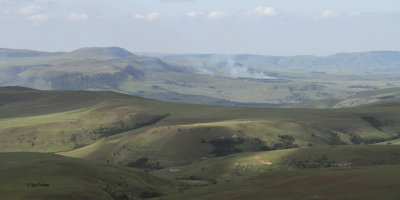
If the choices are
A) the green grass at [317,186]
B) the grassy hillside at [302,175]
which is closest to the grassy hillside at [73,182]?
the grassy hillside at [302,175]

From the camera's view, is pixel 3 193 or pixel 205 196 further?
pixel 205 196

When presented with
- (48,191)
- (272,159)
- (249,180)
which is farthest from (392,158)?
(48,191)

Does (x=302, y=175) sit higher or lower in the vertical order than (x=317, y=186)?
lower

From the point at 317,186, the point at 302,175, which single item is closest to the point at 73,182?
the point at 302,175

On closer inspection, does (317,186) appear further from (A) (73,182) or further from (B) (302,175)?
(A) (73,182)

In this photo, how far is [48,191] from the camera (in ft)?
299

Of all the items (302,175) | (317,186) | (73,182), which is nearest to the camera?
(317,186)

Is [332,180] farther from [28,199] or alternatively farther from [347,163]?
[347,163]

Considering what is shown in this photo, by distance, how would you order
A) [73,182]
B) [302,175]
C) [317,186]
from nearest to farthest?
[317,186], [73,182], [302,175]

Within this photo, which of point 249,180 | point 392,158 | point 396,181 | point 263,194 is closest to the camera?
point 396,181

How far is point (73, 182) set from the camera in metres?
104

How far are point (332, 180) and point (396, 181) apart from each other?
1384 cm

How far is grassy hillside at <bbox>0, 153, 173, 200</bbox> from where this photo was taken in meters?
91.1

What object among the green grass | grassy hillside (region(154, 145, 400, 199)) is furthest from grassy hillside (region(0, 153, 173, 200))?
the green grass
